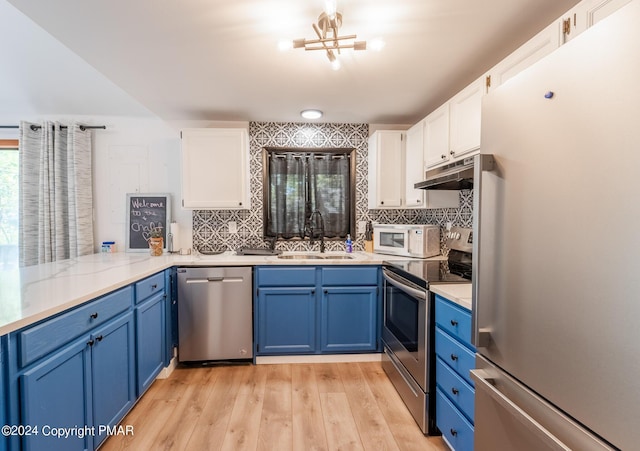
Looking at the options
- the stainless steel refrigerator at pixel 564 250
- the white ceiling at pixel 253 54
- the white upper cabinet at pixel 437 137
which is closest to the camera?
the stainless steel refrigerator at pixel 564 250

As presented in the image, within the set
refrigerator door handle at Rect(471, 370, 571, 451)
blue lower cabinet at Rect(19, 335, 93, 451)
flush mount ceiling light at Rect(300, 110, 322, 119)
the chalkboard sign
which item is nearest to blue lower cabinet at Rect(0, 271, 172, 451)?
blue lower cabinet at Rect(19, 335, 93, 451)

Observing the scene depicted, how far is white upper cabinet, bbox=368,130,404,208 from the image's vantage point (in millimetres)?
2752

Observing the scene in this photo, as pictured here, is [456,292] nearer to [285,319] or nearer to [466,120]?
[466,120]

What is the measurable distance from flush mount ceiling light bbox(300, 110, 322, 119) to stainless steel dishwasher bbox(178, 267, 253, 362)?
1534 mm

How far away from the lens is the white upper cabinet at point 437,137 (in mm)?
2107

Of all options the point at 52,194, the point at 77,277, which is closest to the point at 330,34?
the point at 77,277

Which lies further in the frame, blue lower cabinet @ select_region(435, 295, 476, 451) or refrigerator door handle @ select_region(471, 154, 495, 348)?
blue lower cabinet @ select_region(435, 295, 476, 451)

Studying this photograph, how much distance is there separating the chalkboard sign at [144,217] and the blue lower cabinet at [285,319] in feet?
4.40

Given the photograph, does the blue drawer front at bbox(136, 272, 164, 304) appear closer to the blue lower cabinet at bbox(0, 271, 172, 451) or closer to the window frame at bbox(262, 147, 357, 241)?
the blue lower cabinet at bbox(0, 271, 172, 451)

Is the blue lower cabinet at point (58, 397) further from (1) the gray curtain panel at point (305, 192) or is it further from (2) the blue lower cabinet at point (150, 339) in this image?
(1) the gray curtain panel at point (305, 192)

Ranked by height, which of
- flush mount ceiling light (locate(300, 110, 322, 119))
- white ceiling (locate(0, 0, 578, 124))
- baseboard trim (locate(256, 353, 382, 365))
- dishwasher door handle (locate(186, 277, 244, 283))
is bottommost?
baseboard trim (locate(256, 353, 382, 365))

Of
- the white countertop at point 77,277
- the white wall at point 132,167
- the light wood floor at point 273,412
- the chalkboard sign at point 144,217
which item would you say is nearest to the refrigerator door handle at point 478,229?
the light wood floor at point 273,412

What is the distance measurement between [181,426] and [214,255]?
54.1 inches

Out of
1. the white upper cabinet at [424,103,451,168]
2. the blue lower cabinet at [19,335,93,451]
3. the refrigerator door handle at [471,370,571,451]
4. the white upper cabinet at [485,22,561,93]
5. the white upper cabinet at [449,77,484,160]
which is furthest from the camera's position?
the white upper cabinet at [424,103,451,168]
